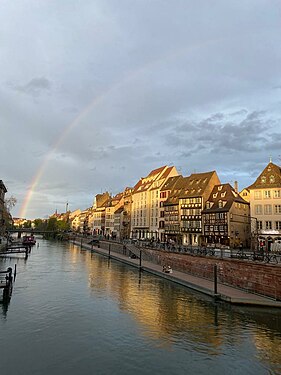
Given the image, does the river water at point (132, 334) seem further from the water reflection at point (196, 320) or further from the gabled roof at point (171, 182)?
the gabled roof at point (171, 182)

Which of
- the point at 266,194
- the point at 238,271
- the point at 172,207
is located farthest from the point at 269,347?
the point at 172,207

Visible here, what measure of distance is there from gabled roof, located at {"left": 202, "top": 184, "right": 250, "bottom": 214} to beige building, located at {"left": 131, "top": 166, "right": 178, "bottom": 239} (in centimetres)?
2335

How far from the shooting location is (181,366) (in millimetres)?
17188

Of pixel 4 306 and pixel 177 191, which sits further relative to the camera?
pixel 177 191

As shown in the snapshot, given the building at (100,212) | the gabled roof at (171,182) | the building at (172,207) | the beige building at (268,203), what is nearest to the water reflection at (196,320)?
the beige building at (268,203)

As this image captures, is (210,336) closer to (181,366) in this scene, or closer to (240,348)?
(240,348)

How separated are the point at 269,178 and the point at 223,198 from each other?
536 inches

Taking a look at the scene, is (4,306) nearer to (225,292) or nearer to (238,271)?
(225,292)

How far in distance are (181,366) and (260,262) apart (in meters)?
17.2

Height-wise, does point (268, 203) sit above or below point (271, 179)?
below

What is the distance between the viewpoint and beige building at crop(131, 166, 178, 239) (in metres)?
101

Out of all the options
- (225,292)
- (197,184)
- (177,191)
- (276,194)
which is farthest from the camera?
(177,191)

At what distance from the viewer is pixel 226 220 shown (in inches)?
2776

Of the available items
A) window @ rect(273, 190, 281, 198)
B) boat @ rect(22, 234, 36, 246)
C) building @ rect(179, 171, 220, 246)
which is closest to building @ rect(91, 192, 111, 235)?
boat @ rect(22, 234, 36, 246)
